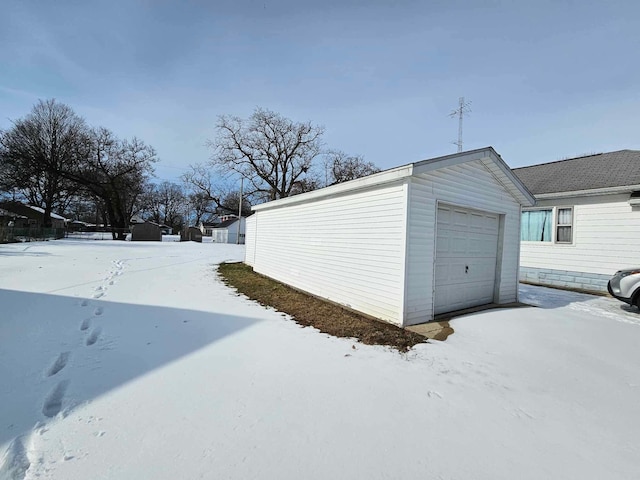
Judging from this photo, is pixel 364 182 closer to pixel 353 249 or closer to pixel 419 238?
pixel 353 249

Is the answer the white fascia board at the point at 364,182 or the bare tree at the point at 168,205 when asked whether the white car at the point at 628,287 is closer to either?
the white fascia board at the point at 364,182

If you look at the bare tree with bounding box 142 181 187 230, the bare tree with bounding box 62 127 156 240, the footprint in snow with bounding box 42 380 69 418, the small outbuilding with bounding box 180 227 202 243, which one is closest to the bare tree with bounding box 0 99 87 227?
the bare tree with bounding box 62 127 156 240

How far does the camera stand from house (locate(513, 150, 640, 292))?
8.14 m

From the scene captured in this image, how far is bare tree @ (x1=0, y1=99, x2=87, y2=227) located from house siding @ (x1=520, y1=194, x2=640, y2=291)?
1622 inches

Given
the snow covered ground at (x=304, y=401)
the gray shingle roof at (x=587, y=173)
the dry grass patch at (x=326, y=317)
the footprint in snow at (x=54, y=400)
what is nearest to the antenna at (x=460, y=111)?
the gray shingle roof at (x=587, y=173)

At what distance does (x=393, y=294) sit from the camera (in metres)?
5.11

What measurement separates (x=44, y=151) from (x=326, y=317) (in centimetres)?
3961

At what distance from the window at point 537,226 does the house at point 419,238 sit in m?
3.65

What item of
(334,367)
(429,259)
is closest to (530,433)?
(334,367)

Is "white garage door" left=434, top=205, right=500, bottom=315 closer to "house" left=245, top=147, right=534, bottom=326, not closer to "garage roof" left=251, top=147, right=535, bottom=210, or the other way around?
"house" left=245, top=147, right=534, bottom=326

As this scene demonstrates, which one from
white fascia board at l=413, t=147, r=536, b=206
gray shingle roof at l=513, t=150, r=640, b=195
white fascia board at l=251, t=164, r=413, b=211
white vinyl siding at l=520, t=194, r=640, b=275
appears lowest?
white vinyl siding at l=520, t=194, r=640, b=275

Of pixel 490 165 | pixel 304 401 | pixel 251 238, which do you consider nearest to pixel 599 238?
pixel 490 165

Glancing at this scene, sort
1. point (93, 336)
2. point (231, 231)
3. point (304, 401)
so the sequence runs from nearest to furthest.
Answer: point (304, 401) → point (93, 336) → point (231, 231)

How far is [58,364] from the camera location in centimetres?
323
